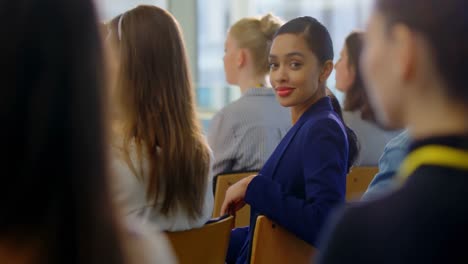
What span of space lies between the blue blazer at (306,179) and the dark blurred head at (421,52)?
1004mm

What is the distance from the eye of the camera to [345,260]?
28.1 inches

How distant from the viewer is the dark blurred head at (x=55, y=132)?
68 cm

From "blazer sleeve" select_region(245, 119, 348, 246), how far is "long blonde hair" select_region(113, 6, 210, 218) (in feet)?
0.55

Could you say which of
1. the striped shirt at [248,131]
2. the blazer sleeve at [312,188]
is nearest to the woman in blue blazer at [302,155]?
the blazer sleeve at [312,188]

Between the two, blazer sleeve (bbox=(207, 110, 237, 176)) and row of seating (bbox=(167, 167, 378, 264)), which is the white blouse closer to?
row of seating (bbox=(167, 167, 378, 264))

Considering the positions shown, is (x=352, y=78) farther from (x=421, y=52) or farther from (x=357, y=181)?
(x=421, y=52)

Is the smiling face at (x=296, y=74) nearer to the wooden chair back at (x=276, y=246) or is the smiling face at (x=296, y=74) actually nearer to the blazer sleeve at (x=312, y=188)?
the blazer sleeve at (x=312, y=188)

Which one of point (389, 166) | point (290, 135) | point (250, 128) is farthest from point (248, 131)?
point (389, 166)

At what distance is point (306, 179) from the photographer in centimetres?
179

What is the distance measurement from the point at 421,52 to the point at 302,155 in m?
1.12

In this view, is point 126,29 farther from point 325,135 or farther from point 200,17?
point 200,17

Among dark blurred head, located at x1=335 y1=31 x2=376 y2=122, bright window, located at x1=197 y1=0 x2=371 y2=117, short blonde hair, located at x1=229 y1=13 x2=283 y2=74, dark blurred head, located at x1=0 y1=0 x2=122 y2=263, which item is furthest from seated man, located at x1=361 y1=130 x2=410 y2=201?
bright window, located at x1=197 y1=0 x2=371 y2=117

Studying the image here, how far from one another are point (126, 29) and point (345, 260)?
129cm

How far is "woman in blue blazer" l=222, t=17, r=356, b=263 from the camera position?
A: 69.2 inches
